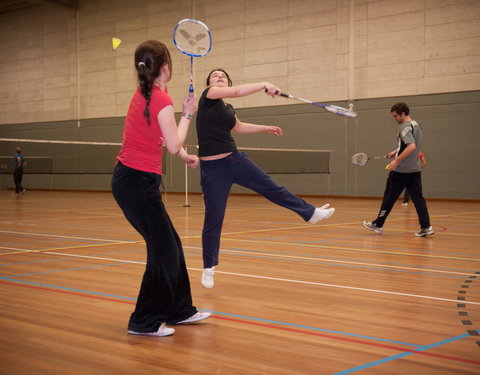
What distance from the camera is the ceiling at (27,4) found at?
2420 cm

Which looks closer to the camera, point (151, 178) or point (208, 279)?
point (151, 178)

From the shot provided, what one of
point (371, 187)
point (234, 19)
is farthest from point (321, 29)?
point (371, 187)

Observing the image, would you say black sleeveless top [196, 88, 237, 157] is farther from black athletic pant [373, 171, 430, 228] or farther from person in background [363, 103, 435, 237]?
black athletic pant [373, 171, 430, 228]

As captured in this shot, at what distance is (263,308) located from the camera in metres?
3.90

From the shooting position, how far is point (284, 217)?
453 inches

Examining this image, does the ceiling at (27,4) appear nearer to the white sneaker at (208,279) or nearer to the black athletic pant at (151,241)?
the white sneaker at (208,279)

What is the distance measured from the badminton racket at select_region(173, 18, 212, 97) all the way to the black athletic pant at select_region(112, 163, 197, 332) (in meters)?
2.89

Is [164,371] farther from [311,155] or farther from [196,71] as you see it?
[196,71]

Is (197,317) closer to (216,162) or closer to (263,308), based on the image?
(263,308)

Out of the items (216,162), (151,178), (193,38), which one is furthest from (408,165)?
(151,178)

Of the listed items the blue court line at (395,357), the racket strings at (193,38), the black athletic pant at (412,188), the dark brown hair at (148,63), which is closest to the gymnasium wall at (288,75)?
the black athletic pant at (412,188)

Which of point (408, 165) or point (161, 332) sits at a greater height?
point (408, 165)

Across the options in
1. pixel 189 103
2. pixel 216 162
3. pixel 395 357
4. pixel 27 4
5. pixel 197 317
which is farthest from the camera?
pixel 27 4

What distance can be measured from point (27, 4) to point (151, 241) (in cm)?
2559
